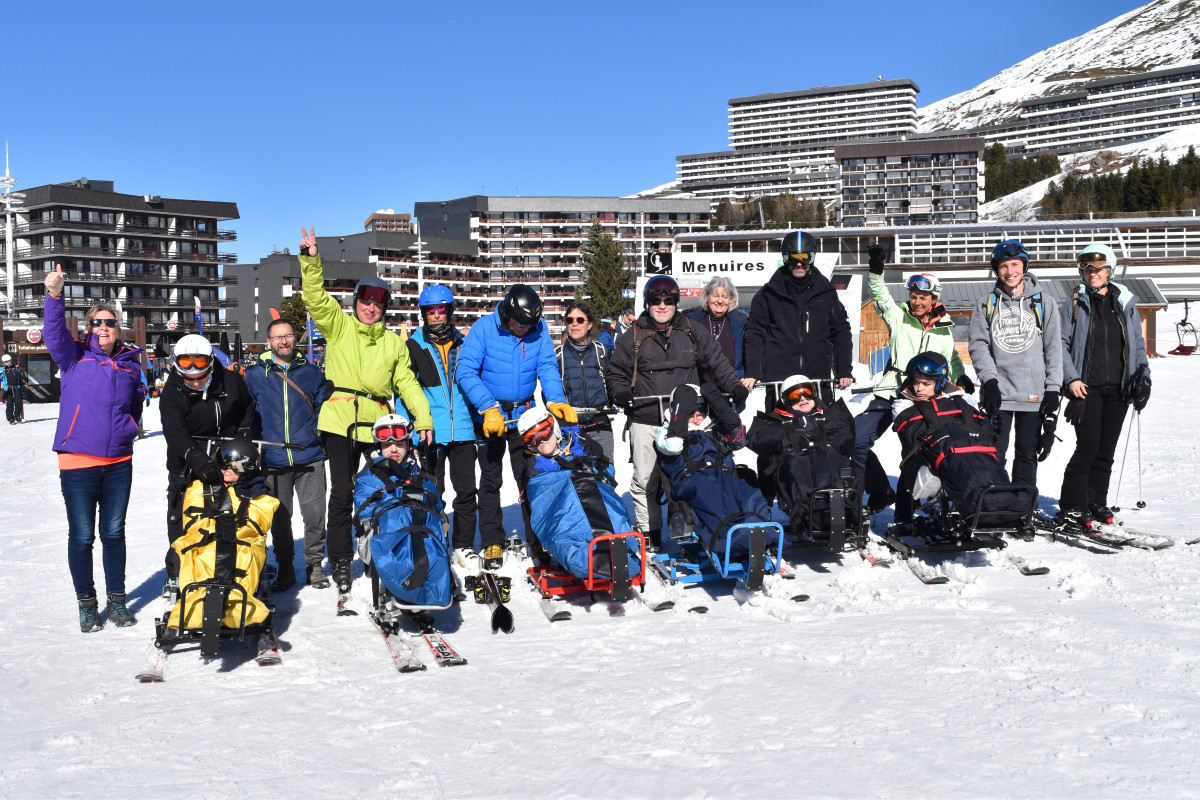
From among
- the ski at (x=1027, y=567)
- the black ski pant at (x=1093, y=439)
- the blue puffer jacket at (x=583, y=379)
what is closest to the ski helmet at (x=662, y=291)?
the blue puffer jacket at (x=583, y=379)

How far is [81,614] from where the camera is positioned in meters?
5.43

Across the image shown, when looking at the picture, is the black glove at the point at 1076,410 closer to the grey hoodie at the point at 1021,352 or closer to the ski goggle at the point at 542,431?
the grey hoodie at the point at 1021,352

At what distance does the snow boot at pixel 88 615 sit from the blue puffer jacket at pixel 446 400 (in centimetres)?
237

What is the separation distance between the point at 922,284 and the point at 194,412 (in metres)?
5.44

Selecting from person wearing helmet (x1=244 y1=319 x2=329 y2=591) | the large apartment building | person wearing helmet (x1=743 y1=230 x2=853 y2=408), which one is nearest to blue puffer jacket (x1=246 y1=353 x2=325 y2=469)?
person wearing helmet (x1=244 y1=319 x2=329 y2=591)

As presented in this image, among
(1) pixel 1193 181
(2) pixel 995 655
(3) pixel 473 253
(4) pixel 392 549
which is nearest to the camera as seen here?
(2) pixel 995 655

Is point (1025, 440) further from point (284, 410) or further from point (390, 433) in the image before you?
point (284, 410)

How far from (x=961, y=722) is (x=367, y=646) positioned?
3.09 m

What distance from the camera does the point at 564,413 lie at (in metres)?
5.98

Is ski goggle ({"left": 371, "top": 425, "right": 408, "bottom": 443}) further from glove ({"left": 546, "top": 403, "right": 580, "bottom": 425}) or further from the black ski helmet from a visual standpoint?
the black ski helmet

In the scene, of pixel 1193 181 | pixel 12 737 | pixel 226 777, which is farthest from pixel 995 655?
pixel 1193 181

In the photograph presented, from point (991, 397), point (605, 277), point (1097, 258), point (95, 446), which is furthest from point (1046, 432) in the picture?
point (605, 277)

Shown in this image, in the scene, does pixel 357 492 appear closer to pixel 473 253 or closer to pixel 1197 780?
pixel 1197 780

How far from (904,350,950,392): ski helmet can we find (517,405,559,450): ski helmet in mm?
2589
